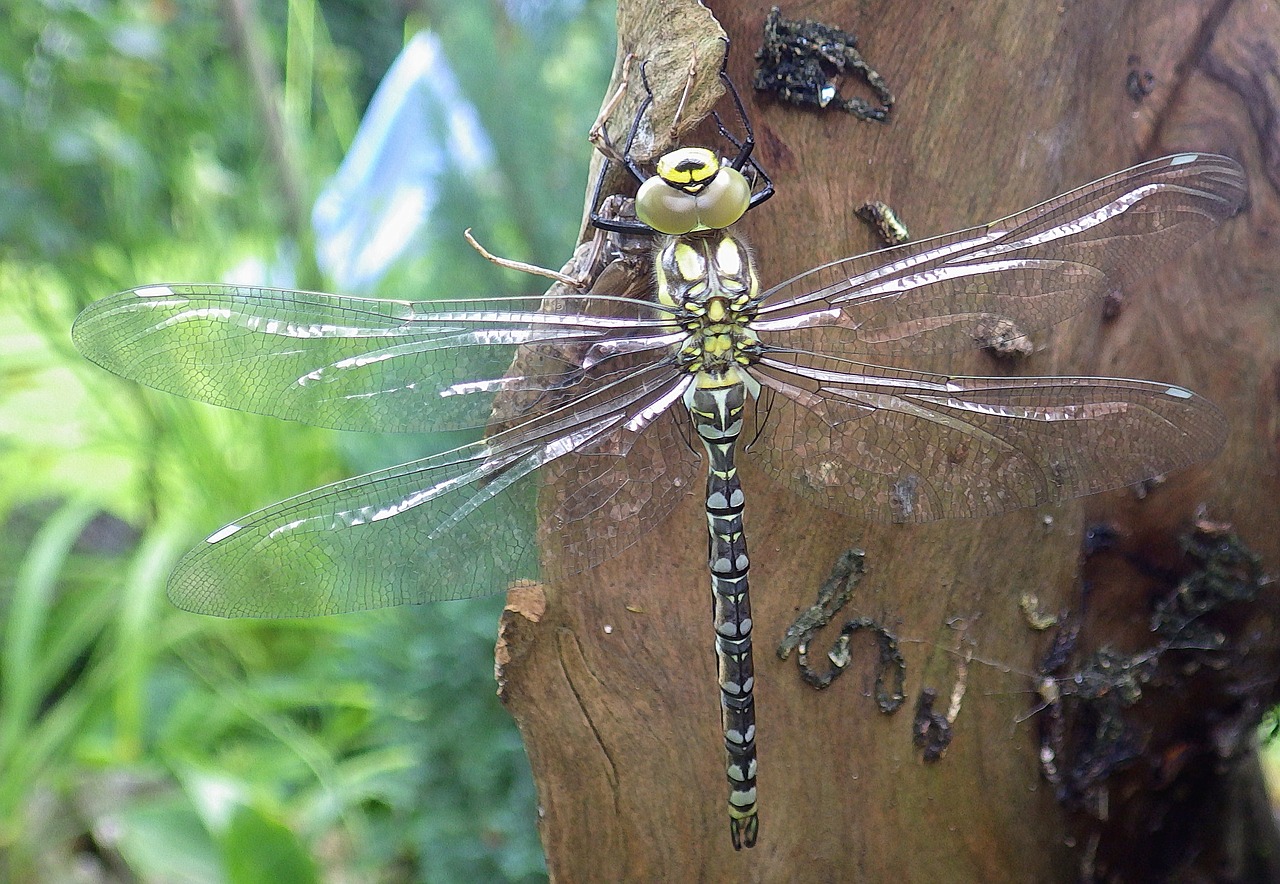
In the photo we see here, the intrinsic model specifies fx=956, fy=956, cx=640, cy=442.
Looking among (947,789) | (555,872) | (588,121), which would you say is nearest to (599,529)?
(555,872)

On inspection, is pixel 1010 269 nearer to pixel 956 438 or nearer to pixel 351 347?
pixel 956 438

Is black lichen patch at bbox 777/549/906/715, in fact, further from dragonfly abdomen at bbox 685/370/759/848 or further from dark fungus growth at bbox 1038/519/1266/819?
dark fungus growth at bbox 1038/519/1266/819

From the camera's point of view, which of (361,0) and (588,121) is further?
(361,0)

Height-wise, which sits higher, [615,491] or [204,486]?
[204,486]

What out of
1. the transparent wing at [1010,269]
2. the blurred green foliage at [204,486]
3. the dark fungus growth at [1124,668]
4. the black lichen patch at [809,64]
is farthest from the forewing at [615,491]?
the blurred green foliage at [204,486]

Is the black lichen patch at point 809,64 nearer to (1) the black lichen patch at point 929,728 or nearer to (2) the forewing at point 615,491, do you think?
(2) the forewing at point 615,491

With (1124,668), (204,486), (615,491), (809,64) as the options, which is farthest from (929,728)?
(204,486)

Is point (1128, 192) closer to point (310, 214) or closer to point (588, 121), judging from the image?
point (588, 121)
